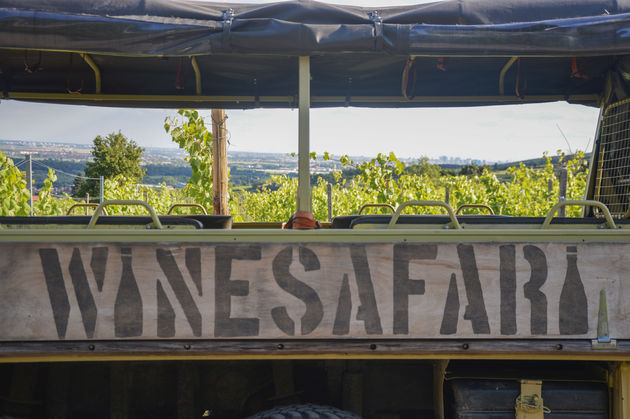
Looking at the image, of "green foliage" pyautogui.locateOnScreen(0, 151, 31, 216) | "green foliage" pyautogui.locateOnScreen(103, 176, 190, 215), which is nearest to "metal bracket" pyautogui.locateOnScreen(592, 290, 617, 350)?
"green foliage" pyautogui.locateOnScreen(0, 151, 31, 216)

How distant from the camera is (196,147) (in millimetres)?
7516

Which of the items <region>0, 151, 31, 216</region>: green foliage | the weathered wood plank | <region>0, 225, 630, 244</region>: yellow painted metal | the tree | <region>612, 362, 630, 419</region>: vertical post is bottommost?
<region>612, 362, 630, 419</region>: vertical post

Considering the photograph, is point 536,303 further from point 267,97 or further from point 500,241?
point 267,97

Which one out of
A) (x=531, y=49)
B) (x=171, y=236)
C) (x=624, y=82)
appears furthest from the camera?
(x=624, y=82)

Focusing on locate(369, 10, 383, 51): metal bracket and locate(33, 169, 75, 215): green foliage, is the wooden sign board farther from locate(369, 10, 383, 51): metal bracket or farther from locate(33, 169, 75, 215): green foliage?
locate(33, 169, 75, 215): green foliage

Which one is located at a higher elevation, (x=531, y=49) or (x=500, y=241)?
(x=531, y=49)

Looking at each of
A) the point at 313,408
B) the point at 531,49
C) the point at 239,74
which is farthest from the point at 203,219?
the point at 531,49

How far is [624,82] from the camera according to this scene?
11.5 ft

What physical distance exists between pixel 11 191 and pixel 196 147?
2572mm

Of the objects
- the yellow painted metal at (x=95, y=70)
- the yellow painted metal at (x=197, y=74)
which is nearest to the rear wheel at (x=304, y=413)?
the yellow painted metal at (x=197, y=74)

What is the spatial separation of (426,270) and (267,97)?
2.53 metres

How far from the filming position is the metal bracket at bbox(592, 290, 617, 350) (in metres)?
2.17

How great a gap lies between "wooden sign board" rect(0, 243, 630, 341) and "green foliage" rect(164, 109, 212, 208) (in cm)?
534

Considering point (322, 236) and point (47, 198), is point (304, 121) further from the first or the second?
point (47, 198)
